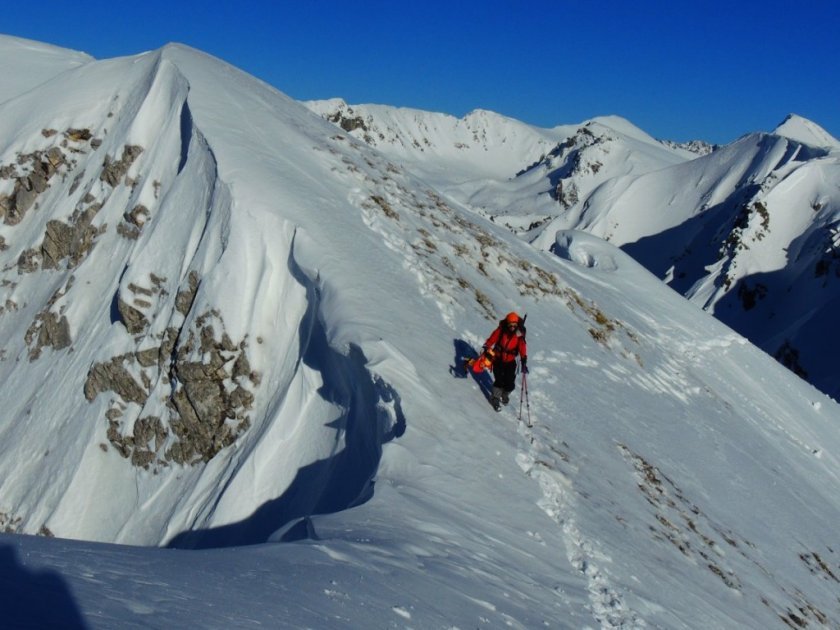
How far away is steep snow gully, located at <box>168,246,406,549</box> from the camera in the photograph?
10.7 metres

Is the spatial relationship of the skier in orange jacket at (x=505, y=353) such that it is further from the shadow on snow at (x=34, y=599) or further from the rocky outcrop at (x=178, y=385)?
the shadow on snow at (x=34, y=599)

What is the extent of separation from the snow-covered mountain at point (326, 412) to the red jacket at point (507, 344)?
3.09ft

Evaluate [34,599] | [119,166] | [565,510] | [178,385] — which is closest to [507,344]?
[565,510]

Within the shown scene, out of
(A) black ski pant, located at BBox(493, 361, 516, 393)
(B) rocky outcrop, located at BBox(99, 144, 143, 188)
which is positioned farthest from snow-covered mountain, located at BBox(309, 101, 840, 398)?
(B) rocky outcrop, located at BBox(99, 144, 143, 188)

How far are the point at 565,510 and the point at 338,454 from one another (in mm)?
3754

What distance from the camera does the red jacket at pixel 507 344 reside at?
12.7 meters

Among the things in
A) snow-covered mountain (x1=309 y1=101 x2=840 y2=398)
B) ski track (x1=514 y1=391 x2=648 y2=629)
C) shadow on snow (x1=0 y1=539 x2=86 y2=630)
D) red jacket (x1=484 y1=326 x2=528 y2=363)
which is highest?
snow-covered mountain (x1=309 y1=101 x2=840 y2=398)

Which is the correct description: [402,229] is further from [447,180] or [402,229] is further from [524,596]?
[447,180]

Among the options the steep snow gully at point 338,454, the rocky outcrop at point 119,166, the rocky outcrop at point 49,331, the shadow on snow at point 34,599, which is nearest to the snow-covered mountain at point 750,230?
the rocky outcrop at point 119,166

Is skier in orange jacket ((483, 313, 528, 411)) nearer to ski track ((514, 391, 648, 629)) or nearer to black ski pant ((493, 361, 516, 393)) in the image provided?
black ski pant ((493, 361, 516, 393))

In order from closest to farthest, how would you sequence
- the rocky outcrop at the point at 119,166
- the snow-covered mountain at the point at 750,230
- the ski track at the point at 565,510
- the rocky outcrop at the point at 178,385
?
the ski track at the point at 565,510, the rocky outcrop at the point at 178,385, the rocky outcrop at the point at 119,166, the snow-covered mountain at the point at 750,230

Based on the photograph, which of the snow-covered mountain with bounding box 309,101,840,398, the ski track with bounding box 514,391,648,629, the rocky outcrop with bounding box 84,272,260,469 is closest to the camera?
the ski track with bounding box 514,391,648,629

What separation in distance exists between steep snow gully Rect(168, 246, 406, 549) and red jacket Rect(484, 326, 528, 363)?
8.19 ft

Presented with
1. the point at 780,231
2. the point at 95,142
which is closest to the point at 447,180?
the point at 780,231
